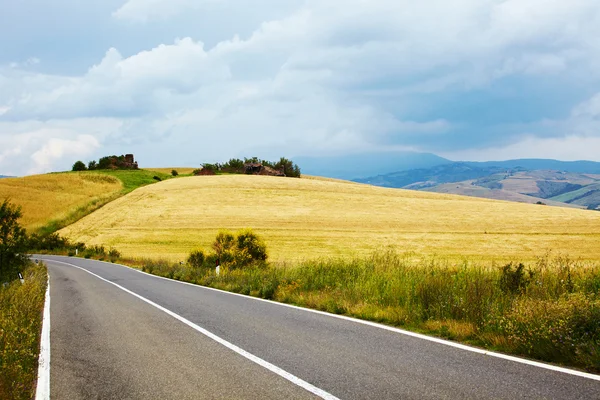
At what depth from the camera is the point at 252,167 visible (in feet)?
388

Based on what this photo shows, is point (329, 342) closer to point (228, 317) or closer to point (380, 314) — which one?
point (380, 314)

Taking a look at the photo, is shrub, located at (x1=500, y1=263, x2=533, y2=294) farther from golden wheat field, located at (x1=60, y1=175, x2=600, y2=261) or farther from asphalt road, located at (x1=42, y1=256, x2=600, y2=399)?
golden wheat field, located at (x1=60, y1=175, x2=600, y2=261)

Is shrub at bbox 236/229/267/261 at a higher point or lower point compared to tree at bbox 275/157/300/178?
lower

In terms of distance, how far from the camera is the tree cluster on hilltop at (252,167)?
120 meters

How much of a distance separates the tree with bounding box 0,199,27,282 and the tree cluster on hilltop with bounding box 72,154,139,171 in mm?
121012

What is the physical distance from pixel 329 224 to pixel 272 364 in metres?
42.8

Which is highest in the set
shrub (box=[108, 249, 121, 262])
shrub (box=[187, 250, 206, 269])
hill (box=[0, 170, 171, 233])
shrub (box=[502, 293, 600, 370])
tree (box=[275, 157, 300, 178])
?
tree (box=[275, 157, 300, 178])

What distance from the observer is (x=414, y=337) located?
7.96 m

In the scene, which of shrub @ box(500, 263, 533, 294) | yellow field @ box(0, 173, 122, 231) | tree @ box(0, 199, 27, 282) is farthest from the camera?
yellow field @ box(0, 173, 122, 231)

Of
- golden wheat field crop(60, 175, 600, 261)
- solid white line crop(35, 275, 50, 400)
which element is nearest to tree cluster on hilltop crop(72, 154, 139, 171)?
golden wheat field crop(60, 175, 600, 261)

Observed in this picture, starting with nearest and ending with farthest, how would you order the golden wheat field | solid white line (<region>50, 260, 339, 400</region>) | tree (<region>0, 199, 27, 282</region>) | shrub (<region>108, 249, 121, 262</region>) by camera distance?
solid white line (<region>50, 260, 339, 400</region>) < tree (<region>0, 199, 27, 282</region>) < the golden wheat field < shrub (<region>108, 249, 121, 262</region>)

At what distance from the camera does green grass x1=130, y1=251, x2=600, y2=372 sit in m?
6.59

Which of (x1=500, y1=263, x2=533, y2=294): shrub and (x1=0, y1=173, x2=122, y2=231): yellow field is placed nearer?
(x1=500, y1=263, x2=533, y2=294): shrub

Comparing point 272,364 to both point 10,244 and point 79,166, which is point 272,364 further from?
point 79,166
